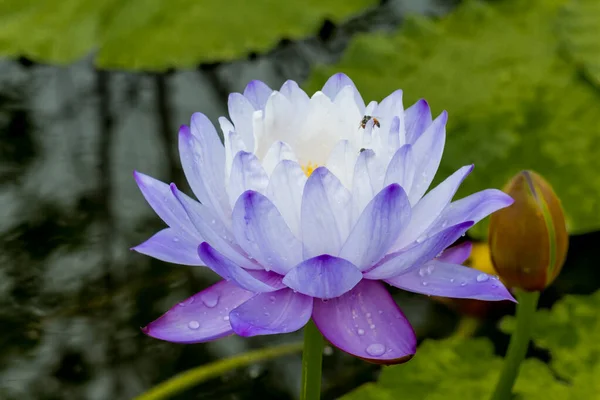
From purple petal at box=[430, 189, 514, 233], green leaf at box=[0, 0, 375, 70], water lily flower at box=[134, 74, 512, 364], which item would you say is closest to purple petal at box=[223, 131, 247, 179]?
water lily flower at box=[134, 74, 512, 364]

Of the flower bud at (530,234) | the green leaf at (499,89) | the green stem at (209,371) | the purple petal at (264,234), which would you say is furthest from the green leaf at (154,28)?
the purple petal at (264,234)

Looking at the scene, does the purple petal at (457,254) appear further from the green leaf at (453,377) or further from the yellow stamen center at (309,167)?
the green leaf at (453,377)

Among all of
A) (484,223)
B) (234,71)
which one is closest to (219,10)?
(234,71)

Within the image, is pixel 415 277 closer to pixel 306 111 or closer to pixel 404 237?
pixel 404 237

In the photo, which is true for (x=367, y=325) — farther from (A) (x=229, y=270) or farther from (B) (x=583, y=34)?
(B) (x=583, y=34)

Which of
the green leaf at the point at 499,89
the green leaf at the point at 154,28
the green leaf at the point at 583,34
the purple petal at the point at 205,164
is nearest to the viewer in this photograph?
the purple petal at the point at 205,164

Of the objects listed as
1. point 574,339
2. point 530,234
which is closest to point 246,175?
point 530,234
